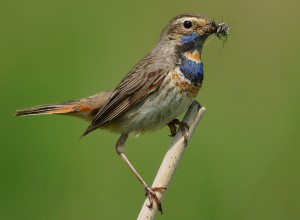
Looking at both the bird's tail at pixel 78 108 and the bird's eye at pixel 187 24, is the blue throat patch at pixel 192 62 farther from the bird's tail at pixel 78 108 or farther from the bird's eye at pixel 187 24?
the bird's tail at pixel 78 108

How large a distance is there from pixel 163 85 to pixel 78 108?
102 centimetres

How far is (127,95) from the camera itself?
328 inches

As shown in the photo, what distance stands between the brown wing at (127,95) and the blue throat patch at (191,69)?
0.20 metres

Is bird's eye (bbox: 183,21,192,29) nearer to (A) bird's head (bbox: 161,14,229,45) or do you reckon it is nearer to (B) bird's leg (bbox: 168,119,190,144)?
(A) bird's head (bbox: 161,14,229,45)

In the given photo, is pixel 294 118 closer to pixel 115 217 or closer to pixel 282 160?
pixel 282 160

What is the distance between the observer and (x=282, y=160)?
10.2 metres

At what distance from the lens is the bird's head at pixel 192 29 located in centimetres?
823

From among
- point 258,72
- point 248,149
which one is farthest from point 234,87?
point 248,149

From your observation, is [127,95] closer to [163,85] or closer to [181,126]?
[163,85]

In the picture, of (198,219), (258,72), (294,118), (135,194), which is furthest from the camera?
(258,72)

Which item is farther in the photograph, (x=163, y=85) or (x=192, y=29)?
(x=192, y=29)

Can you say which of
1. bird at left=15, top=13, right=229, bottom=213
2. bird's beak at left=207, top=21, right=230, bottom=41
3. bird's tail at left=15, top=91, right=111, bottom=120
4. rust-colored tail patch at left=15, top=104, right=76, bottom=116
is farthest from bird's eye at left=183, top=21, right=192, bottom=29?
rust-colored tail patch at left=15, top=104, right=76, bottom=116

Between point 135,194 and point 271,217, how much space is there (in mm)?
1356

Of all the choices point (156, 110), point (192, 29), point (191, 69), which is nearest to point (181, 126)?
point (156, 110)
